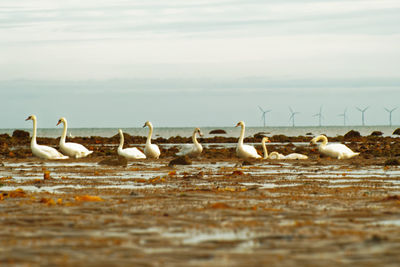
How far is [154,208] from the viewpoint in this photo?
11.1m

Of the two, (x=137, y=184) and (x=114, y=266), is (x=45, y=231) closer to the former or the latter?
(x=114, y=266)

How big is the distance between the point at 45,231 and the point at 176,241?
5.99ft

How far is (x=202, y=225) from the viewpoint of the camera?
30.0 feet

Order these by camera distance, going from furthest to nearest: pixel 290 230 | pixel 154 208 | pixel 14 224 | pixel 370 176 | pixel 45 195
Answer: pixel 370 176 < pixel 45 195 < pixel 154 208 < pixel 14 224 < pixel 290 230

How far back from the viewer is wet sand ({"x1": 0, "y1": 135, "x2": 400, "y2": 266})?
684cm

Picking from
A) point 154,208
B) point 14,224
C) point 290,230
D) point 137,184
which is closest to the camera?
point 290,230

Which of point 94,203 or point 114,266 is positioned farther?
point 94,203

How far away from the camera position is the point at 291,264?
6.46 meters

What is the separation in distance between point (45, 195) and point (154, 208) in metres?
3.39

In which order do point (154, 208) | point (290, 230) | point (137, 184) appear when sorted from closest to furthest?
point (290, 230) → point (154, 208) → point (137, 184)

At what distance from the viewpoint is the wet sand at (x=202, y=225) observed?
6.84 meters

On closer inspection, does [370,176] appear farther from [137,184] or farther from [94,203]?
[94,203]

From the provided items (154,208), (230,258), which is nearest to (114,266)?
(230,258)

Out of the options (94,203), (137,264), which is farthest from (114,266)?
(94,203)
